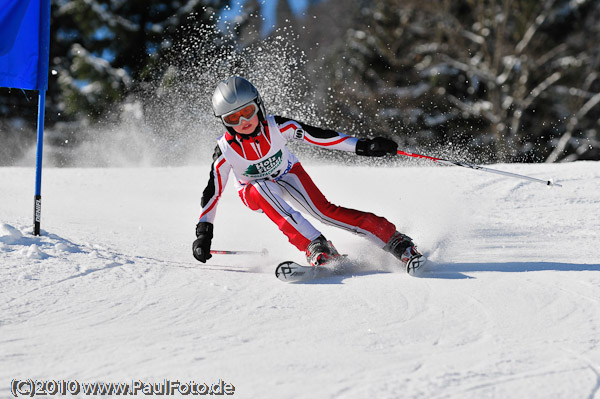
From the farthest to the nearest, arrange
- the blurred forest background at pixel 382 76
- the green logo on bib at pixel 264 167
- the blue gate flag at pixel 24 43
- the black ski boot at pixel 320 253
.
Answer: the blurred forest background at pixel 382 76 < the blue gate flag at pixel 24 43 < the green logo on bib at pixel 264 167 < the black ski boot at pixel 320 253

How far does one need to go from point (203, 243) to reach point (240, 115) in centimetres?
73

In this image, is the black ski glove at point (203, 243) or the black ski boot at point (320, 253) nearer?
the black ski boot at point (320, 253)

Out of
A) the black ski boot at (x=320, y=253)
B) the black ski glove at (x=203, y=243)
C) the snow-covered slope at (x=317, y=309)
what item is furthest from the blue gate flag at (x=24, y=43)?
the black ski boot at (x=320, y=253)

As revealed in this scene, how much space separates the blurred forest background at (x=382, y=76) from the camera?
59.0 ft

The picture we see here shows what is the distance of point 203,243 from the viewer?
12.0ft

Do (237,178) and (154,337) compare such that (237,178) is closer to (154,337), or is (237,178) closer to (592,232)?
(154,337)

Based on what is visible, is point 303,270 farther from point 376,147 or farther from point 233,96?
point 233,96

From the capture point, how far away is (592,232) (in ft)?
14.9

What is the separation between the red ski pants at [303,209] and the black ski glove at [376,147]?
1.14 feet

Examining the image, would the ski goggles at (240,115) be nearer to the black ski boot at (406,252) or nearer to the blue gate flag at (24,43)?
the black ski boot at (406,252)

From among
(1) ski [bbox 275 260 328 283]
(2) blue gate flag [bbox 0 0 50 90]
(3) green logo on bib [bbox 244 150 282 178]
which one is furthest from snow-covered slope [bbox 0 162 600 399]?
(2) blue gate flag [bbox 0 0 50 90]

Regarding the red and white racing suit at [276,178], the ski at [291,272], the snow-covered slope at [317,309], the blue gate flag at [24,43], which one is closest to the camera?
the snow-covered slope at [317,309]

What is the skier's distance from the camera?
364 centimetres

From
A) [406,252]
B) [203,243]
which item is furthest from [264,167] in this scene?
[406,252]
